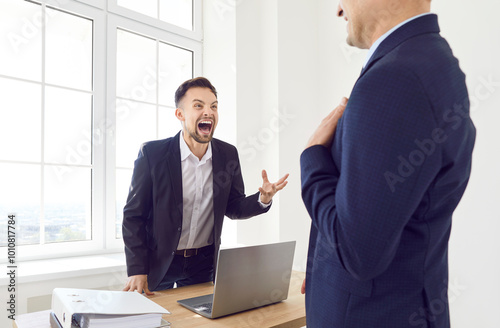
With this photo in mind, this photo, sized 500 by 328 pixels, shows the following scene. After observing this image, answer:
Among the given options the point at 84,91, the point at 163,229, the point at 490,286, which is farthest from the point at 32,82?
the point at 490,286

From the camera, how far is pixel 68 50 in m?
2.77

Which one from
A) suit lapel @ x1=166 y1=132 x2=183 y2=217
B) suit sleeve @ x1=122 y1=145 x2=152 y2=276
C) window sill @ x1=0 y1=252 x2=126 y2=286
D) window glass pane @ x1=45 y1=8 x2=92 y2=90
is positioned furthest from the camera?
window glass pane @ x1=45 y1=8 x2=92 y2=90

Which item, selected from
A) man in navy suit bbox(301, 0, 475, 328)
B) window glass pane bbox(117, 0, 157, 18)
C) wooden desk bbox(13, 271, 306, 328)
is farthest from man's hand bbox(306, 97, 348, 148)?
window glass pane bbox(117, 0, 157, 18)

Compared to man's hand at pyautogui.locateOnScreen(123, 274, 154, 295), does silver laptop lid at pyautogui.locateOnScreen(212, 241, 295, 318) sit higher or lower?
higher

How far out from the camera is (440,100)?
2.48ft

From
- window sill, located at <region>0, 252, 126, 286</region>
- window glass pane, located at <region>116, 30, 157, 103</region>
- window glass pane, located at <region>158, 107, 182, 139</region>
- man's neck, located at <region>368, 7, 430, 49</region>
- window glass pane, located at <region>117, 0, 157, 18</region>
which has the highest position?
window glass pane, located at <region>117, 0, 157, 18</region>

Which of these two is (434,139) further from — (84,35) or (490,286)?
(84,35)

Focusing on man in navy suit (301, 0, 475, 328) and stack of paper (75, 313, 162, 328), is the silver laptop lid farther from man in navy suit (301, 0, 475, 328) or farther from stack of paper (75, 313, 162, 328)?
man in navy suit (301, 0, 475, 328)

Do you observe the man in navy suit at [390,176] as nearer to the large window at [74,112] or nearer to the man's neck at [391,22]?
the man's neck at [391,22]

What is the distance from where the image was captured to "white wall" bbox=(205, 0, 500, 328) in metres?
2.70

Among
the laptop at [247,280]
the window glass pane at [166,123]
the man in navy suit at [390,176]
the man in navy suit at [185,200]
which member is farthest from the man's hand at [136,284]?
the window glass pane at [166,123]

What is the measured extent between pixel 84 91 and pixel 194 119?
108cm

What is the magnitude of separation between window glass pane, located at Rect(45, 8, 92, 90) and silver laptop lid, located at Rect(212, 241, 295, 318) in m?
2.08

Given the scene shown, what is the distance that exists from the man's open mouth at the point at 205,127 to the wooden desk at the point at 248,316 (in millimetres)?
950
